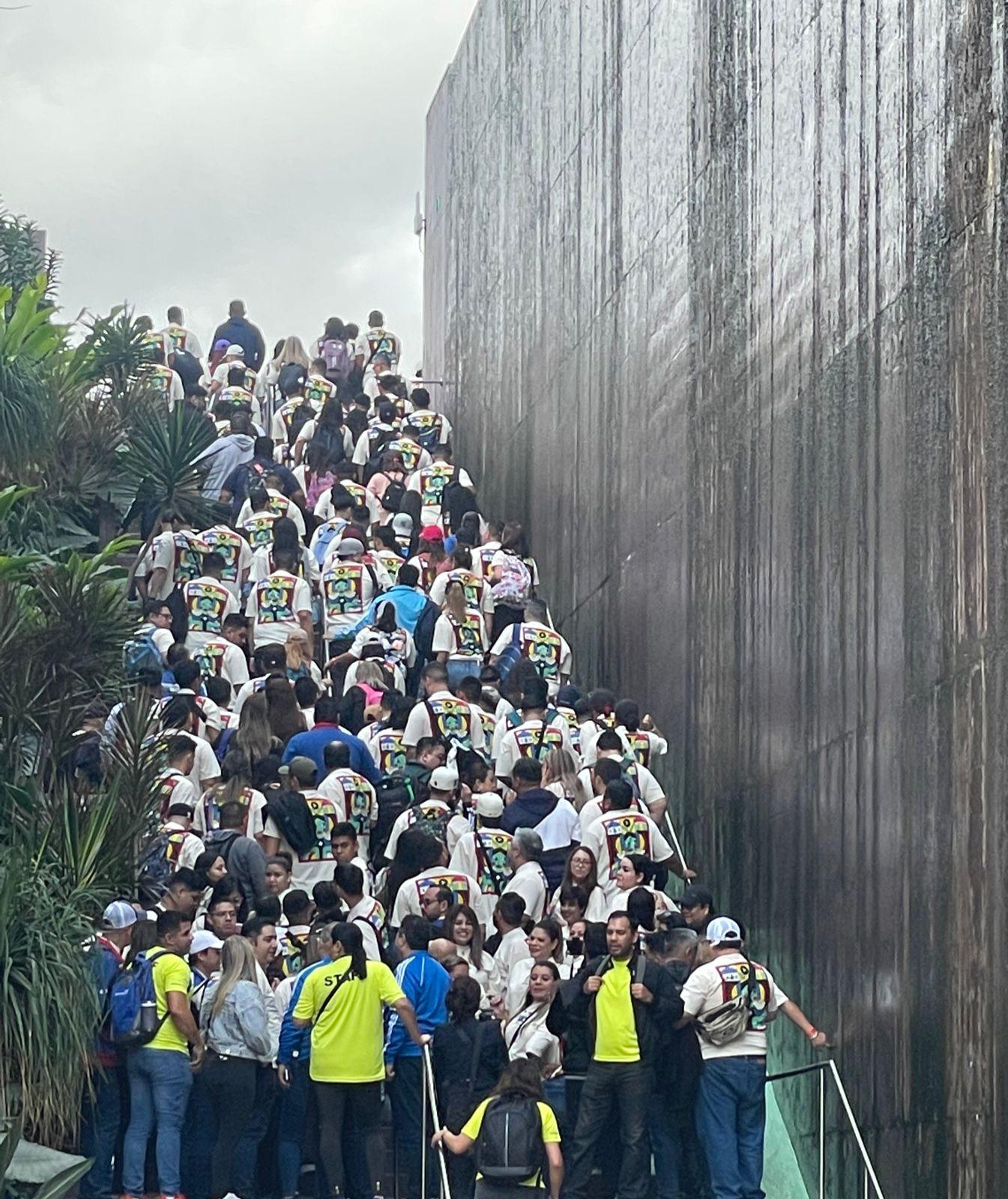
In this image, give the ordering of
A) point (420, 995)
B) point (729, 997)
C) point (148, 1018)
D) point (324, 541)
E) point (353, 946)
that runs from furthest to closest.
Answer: point (324, 541), point (420, 995), point (353, 946), point (148, 1018), point (729, 997)

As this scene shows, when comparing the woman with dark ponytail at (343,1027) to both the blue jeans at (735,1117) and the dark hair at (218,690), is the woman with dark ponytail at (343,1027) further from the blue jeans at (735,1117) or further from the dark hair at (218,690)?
the dark hair at (218,690)

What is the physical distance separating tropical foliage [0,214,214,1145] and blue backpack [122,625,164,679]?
306mm

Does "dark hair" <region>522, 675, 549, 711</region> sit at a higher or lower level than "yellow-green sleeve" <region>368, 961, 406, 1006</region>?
higher

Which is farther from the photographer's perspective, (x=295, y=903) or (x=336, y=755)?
(x=336, y=755)

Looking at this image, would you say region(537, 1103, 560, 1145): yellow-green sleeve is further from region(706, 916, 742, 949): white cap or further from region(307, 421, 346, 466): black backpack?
region(307, 421, 346, 466): black backpack

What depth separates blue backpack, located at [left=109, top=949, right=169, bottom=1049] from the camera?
11391 mm

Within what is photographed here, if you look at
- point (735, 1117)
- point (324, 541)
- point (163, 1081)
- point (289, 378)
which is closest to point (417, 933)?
point (163, 1081)

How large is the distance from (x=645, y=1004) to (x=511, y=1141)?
939 mm

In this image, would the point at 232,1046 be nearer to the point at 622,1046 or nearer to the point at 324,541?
the point at 622,1046

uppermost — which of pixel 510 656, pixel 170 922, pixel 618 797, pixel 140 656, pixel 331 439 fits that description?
pixel 331 439

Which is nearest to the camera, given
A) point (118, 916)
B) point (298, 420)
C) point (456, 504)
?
point (118, 916)

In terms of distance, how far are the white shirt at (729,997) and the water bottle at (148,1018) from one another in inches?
96.3

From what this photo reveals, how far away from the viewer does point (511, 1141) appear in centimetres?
1078

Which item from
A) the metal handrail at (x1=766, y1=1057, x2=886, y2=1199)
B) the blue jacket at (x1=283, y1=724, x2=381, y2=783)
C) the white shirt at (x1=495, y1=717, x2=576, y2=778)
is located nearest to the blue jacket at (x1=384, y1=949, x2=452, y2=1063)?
the metal handrail at (x1=766, y1=1057, x2=886, y2=1199)
